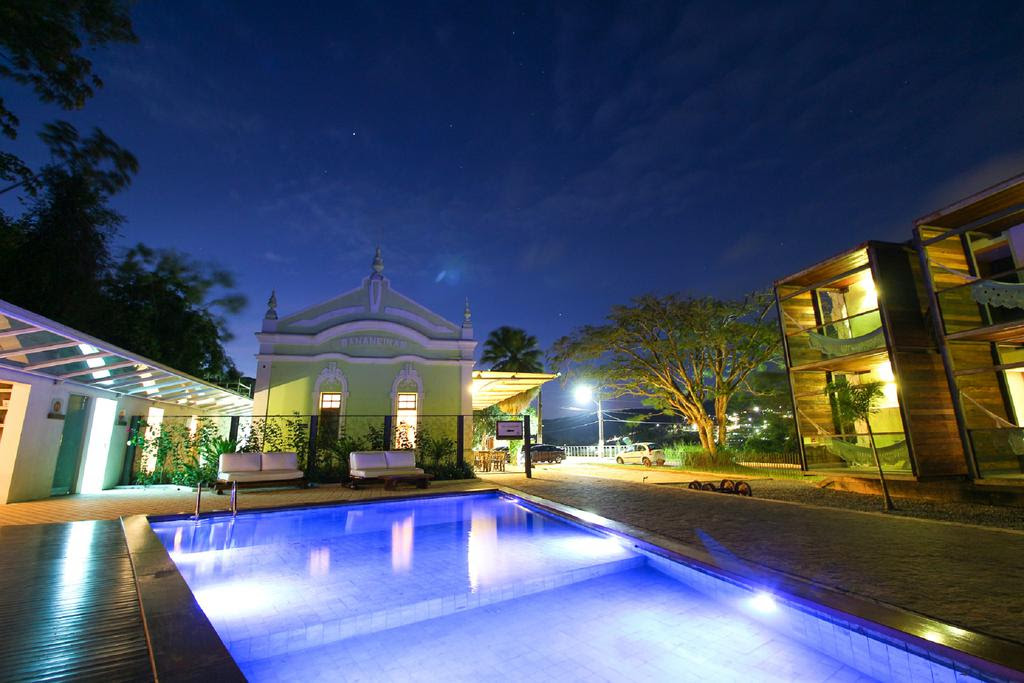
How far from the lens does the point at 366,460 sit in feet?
35.0

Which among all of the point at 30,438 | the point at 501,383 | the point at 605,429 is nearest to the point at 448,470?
the point at 501,383

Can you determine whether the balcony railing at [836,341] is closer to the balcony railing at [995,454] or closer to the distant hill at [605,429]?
the balcony railing at [995,454]

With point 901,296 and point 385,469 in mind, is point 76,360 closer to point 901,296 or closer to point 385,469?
point 385,469

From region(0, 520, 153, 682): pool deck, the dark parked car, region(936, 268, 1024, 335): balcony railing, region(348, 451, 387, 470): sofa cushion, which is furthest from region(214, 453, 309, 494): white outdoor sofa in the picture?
region(936, 268, 1024, 335): balcony railing

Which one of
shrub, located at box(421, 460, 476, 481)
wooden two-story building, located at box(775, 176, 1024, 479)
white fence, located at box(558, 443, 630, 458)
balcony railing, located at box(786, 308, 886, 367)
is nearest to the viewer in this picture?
wooden two-story building, located at box(775, 176, 1024, 479)

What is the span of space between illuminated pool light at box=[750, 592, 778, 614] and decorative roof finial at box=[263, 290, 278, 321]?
14.4 meters

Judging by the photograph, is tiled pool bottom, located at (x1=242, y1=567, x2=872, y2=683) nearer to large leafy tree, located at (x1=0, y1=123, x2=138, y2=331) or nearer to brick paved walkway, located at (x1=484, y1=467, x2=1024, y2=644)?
brick paved walkway, located at (x1=484, y1=467, x2=1024, y2=644)

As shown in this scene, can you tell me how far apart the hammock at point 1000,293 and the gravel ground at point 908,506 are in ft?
11.6

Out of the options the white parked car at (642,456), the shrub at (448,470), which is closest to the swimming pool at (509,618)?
the shrub at (448,470)

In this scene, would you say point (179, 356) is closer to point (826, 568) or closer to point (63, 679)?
point (63, 679)

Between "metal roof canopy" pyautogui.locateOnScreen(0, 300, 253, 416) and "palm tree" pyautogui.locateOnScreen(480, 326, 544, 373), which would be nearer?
"metal roof canopy" pyautogui.locateOnScreen(0, 300, 253, 416)

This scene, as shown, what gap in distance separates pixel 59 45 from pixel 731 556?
19.8 metres

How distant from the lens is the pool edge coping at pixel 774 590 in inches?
84.7

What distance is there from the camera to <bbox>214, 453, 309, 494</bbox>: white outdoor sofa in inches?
364
